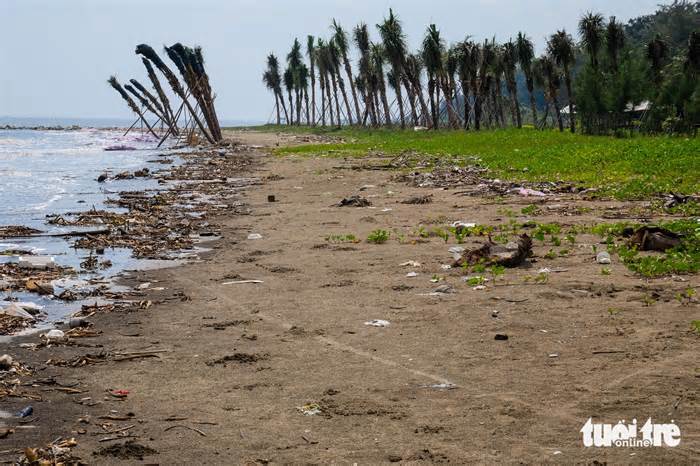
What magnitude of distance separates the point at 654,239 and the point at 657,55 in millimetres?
42773

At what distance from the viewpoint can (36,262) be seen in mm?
11055

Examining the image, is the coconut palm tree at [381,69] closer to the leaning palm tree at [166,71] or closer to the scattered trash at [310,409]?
the leaning palm tree at [166,71]

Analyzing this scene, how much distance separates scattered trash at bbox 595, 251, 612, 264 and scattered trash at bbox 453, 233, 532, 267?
0.84 metres

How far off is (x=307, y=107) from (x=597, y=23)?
56278 mm

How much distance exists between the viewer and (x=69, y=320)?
807 centimetres

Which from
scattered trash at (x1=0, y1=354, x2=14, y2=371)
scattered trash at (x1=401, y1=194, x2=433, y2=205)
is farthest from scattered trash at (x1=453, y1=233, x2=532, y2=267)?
scattered trash at (x1=401, y1=194, x2=433, y2=205)

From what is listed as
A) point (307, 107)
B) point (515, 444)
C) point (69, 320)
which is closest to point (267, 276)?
point (69, 320)

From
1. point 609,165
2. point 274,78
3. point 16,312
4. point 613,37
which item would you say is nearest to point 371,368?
point 16,312

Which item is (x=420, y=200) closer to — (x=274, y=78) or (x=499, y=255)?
(x=499, y=255)

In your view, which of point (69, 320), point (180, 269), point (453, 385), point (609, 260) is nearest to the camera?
point (453, 385)

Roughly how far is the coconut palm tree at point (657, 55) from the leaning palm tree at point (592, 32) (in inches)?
135

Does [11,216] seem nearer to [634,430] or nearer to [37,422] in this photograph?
[37,422]

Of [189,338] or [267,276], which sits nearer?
[189,338]

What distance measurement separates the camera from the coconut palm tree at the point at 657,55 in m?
47.7
